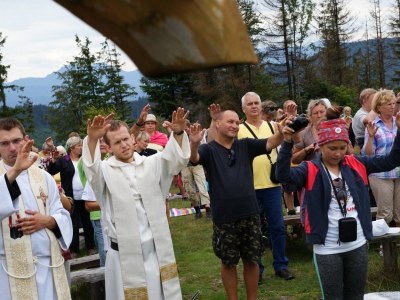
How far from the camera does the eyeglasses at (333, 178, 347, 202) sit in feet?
13.6

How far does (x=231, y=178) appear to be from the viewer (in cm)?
524

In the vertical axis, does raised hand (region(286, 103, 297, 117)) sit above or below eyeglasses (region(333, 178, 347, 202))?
above

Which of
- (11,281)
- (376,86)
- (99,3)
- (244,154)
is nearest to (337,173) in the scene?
(244,154)

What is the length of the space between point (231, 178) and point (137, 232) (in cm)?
136

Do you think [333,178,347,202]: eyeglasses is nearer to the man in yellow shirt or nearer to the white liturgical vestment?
the white liturgical vestment

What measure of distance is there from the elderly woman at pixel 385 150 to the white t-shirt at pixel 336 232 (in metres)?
2.02

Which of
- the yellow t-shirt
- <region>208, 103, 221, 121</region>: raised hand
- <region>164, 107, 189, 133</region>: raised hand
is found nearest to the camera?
<region>164, 107, 189, 133</region>: raised hand

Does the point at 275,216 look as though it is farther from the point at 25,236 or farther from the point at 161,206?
the point at 25,236

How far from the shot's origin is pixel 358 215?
13.8ft

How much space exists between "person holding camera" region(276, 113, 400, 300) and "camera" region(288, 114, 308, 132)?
0.12ft

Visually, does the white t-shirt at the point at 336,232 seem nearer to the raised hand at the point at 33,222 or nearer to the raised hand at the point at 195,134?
the raised hand at the point at 195,134

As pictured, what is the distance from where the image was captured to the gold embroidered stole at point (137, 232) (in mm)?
4215

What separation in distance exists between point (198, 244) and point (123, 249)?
480 centimetres

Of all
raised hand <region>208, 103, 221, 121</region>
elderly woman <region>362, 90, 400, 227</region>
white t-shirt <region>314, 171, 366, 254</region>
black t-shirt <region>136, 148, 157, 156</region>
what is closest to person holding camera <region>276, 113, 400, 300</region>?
white t-shirt <region>314, 171, 366, 254</region>
